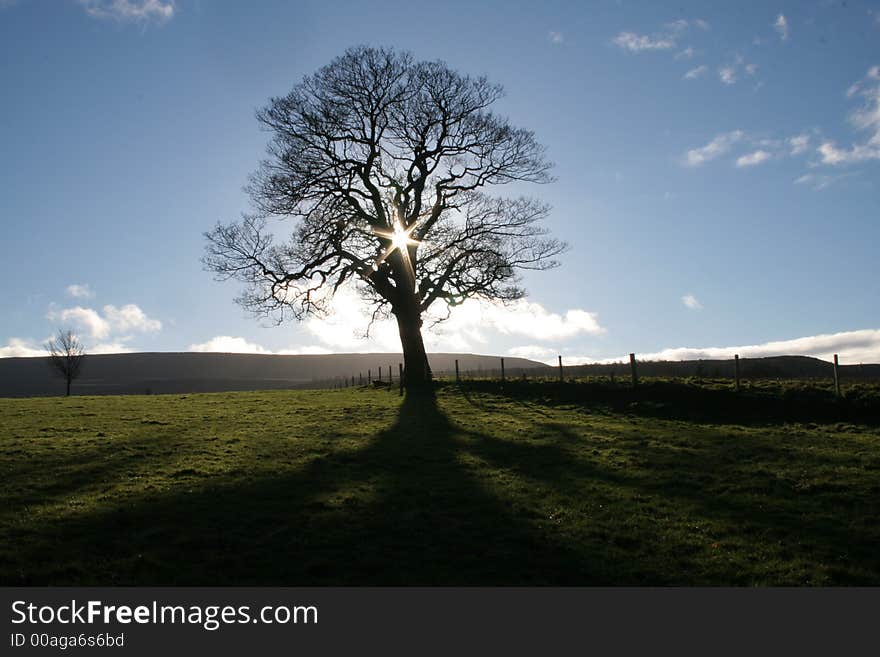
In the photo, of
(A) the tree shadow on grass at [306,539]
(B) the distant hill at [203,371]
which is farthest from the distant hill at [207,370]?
(A) the tree shadow on grass at [306,539]

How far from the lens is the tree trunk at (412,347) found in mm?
35969

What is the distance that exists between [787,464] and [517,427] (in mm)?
8933

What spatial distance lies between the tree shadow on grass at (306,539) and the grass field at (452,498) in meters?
0.04

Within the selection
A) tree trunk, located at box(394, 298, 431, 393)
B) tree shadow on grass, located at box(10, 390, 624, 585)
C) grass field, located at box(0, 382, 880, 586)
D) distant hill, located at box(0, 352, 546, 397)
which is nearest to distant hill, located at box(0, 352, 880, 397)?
distant hill, located at box(0, 352, 546, 397)

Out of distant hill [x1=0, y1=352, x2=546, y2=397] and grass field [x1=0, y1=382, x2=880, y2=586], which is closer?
grass field [x1=0, y1=382, x2=880, y2=586]

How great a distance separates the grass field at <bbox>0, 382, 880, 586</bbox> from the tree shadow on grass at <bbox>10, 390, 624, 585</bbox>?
0.13 ft

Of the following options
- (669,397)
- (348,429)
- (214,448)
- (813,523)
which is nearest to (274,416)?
(348,429)

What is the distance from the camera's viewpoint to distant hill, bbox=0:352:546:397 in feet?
365

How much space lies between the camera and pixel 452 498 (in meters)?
12.4

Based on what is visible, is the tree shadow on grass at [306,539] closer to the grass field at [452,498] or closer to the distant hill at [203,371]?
the grass field at [452,498]

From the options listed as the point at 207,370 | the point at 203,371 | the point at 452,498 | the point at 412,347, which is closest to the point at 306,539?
the point at 452,498

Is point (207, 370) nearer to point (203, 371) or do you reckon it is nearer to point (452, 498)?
point (203, 371)

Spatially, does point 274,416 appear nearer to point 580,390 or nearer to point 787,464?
point 580,390

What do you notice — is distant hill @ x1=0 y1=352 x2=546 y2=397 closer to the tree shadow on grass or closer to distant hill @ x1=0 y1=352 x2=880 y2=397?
distant hill @ x1=0 y1=352 x2=880 y2=397
